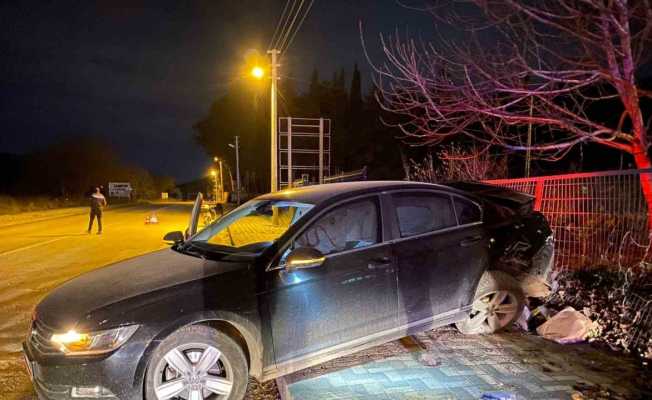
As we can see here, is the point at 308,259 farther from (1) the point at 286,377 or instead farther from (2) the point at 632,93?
(2) the point at 632,93

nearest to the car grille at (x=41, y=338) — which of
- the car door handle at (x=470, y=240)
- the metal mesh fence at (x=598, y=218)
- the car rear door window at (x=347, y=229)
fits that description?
the car rear door window at (x=347, y=229)

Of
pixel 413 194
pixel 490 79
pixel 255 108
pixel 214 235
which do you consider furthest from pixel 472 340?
pixel 255 108

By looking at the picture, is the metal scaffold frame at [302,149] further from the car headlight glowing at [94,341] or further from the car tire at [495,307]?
the car headlight glowing at [94,341]

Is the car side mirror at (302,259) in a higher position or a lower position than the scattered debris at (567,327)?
higher

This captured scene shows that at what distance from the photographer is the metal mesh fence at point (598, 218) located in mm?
5027

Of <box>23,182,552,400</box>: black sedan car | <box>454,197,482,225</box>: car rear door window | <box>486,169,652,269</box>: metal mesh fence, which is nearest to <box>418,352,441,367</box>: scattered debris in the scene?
<box>23,182,552,400</box>: black sedan car

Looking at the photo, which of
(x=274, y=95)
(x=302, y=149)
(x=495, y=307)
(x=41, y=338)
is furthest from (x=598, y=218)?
(x=302, y=149)

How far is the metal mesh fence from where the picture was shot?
16.5 feet

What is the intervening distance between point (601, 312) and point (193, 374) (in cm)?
412

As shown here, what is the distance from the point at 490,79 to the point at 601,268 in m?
2.81

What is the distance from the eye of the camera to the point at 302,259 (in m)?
3.22

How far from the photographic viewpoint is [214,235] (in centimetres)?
435

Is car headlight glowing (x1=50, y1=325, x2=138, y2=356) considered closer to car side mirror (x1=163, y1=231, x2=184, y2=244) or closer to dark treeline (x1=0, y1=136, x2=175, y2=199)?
car side mirror (x1=163, y1=231, x2=184, y2=244)

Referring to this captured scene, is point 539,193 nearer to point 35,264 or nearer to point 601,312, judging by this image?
point 601,312
